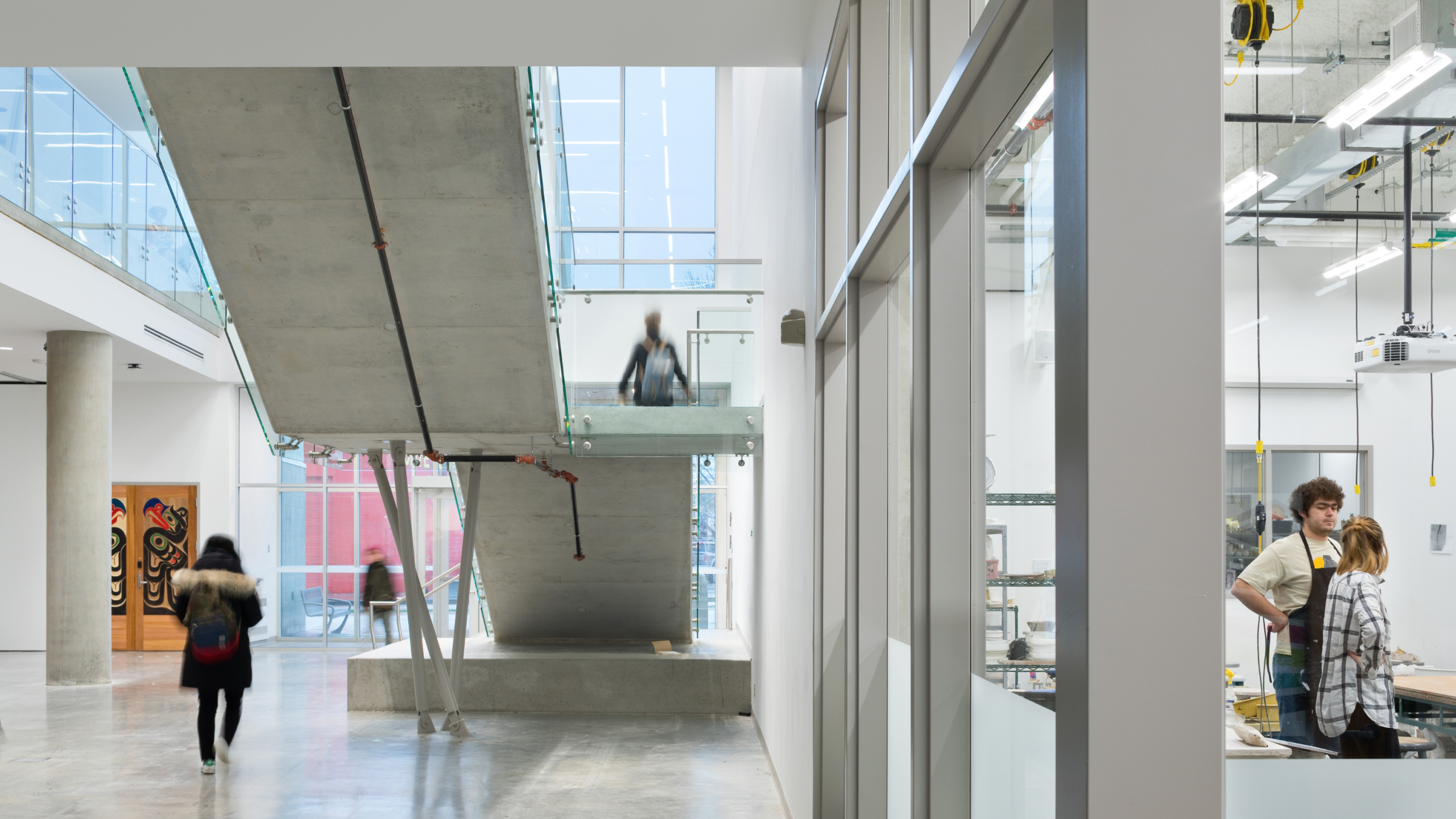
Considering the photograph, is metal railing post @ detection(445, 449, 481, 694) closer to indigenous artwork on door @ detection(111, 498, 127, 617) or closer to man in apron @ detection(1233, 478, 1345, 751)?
man in apron @ detection(1233, 478, 1345, 751)

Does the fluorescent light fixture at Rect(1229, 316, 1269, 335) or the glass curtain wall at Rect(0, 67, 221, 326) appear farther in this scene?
the glass curtain wall at Rect(0, 67, 221, 326)

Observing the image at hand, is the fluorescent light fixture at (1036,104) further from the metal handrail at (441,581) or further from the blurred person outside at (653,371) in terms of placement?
the metal handrail at (441,581)

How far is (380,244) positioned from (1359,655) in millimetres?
5571

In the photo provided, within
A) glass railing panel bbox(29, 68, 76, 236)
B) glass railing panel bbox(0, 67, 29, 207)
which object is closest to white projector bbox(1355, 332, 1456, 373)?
glass railing panel bbox(0, 67, 29, 207)

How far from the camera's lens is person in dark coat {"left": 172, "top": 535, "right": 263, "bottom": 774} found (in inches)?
263

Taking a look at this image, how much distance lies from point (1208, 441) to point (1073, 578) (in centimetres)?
21

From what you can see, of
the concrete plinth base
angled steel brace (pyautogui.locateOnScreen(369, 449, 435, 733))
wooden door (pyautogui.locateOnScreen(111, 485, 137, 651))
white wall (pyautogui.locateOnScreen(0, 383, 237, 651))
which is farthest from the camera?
wooden door (pyautogui.locateOnScreen(111, 485, 137, 651))

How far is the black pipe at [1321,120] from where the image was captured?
97 centimetres

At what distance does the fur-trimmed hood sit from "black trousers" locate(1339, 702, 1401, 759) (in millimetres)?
6694

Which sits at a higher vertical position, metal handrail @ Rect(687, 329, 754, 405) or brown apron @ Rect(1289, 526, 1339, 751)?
metal handrail @ Rect(687, 329, 754, 405)

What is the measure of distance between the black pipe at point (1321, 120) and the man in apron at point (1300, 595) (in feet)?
1.12

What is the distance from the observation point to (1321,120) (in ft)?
3.67

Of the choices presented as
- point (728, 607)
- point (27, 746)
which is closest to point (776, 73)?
point (27, 746)

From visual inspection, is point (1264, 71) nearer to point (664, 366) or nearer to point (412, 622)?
point (664, 366)
